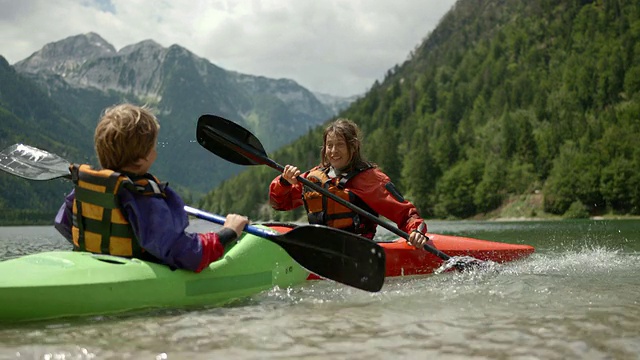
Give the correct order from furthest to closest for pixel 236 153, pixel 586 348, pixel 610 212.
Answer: pixel 610 212, pixel 236 153, pixel 586 348

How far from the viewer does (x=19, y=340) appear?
12.1 feet

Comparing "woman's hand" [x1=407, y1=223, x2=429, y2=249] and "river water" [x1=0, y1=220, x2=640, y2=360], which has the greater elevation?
"woman's hand" [x1=407, y1=223, x2=429, y2=249]

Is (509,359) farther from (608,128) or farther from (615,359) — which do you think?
(608,128)

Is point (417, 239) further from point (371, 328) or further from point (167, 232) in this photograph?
point (167, 232)

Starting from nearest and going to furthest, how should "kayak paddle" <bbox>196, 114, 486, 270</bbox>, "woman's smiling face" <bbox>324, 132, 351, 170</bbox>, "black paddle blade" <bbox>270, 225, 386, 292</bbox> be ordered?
1. "black paddle blade" <bbox>270, 225, 386, 292</bbox>
2. "woman's smiling face" <bbox>324, 132, 351, 170</bbox>
3. "kayak paddle" <bbox>196, 114, 486, 270</bbox>

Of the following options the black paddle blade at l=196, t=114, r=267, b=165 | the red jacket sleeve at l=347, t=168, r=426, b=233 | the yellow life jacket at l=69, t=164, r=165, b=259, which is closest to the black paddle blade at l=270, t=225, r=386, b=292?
the yellow life jacket at l=69, t=164, r=165, b=259

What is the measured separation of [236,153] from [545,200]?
61.9 metres

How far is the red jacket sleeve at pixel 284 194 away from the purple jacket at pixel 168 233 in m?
2.61

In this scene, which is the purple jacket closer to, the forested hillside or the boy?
the boy

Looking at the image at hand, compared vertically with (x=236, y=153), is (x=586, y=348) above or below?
below

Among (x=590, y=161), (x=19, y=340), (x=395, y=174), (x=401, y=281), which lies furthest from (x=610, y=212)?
(x=19, y=340)

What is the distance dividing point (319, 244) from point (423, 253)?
2266mm

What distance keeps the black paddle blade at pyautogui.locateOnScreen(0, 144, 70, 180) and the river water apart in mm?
1634

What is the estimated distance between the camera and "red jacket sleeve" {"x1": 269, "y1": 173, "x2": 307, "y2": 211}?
7.43 m
